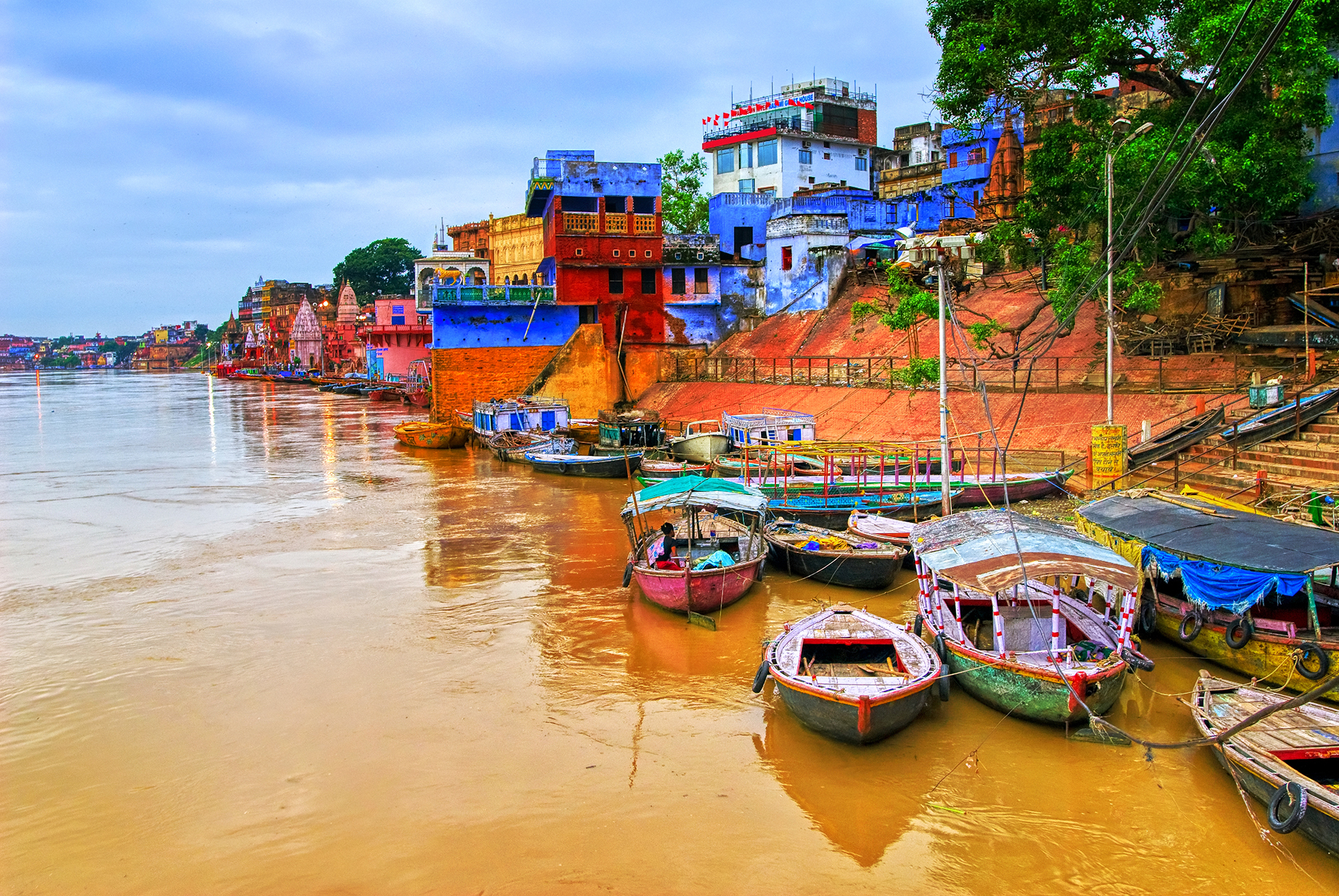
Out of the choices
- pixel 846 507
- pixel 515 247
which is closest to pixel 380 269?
pixel 515 247

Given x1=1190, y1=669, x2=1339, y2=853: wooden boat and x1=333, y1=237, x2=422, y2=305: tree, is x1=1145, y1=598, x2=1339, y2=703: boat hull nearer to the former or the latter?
x1=1190, y1=669, x2=1339, y2=853: wooden boat

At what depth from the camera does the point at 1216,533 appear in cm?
1333

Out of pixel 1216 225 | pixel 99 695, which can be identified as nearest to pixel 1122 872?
pixel 99 695

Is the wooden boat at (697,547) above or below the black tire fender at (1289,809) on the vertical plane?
above

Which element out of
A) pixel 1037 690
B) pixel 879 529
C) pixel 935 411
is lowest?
pixel 1037 690

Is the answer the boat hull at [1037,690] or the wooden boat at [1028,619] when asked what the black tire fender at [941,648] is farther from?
the boat hull at [1037,690]

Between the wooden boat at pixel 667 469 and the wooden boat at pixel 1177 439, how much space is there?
36.7ft

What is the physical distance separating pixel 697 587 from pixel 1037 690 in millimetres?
6241

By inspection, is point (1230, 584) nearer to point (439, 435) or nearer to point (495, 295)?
point (439, 435)

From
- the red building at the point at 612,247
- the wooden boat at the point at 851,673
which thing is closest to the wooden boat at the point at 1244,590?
the wooden boat at the point at 851,673

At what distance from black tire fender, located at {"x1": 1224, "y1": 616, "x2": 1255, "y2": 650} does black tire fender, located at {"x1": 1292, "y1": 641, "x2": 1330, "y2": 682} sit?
700mm

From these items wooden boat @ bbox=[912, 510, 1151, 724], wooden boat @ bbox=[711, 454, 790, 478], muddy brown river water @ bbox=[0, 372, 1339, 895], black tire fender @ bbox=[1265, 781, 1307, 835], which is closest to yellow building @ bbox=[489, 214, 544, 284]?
wooden boat @ bbox=[711, 454, 790, 478]

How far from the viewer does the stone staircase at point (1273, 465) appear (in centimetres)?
1802

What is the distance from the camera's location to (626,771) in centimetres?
1091
